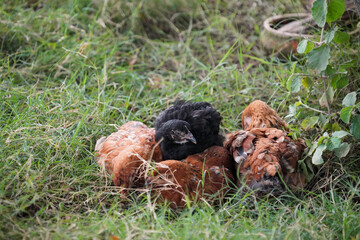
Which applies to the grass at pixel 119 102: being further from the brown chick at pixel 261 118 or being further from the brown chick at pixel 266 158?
the brown chick at pixel 261 118

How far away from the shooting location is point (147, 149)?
114 inches

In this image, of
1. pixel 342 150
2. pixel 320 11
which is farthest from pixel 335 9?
pixel 342 150

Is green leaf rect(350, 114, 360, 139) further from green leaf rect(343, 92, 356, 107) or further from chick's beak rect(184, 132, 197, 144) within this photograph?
chick's beak rect(184, 132, 197, 144)

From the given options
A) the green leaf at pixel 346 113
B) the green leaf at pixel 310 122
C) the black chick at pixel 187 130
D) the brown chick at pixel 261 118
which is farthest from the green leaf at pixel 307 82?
the black chick at pixel 187 130

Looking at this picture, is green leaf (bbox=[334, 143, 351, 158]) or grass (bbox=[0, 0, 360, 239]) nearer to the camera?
grass (bbox=[0, 0, 360, 239])

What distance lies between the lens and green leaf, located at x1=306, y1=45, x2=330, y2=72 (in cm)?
249

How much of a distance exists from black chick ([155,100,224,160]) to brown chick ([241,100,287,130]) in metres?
0.27

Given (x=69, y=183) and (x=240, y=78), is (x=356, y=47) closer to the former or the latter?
(x=240, y=78)

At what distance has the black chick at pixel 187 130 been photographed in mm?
2885

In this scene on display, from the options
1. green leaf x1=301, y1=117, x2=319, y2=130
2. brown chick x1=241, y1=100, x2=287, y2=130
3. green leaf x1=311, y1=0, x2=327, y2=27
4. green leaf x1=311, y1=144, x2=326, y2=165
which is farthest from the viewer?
brown chick x1=241, y1=100, x2=287, y2=130

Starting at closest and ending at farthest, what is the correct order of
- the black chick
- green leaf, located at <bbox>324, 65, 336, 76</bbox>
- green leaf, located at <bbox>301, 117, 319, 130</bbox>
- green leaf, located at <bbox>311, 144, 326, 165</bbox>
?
1. green leaf, located at <bbox>311, 144, 326, 165</bbox>
2. green leaf, located at <bbox>324, 65, 336, 76</bbox>
3. green leaf, located at <bbox>301, 117, 319, 130</bbox>
4. the black chick

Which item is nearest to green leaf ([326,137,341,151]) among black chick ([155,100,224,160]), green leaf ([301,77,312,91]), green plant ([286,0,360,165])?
green plant ([286,0,360,165])

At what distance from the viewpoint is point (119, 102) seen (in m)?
3.72

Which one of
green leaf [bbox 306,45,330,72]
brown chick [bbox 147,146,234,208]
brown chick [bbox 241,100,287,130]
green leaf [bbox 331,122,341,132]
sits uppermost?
green leaf [bbox 306,45,330,72]
